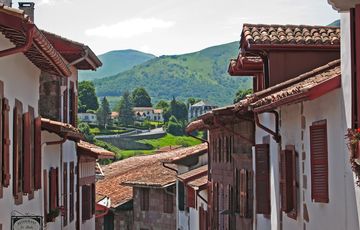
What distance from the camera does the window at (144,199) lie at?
4209 centimetres

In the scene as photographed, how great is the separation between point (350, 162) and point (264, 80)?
8647 millimetres

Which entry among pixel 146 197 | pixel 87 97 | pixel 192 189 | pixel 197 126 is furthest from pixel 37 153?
pixel 87 97

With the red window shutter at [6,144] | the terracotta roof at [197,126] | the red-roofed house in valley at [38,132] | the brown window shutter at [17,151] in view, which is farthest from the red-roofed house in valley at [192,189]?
the red window shutter at [6,144]

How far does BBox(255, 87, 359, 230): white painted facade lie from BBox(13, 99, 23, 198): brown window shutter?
172 inches

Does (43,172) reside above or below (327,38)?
below

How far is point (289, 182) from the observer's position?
49.3 ft

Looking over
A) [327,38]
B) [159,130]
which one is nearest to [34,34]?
[327,38]

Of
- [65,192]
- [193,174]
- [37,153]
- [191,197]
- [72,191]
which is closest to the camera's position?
[37,153]

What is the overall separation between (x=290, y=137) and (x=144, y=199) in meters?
27.7

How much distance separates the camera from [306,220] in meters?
13.6

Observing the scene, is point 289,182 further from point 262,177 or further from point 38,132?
point 38,132

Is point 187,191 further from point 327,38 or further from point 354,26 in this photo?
point 354,26

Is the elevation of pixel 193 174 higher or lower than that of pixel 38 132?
lower

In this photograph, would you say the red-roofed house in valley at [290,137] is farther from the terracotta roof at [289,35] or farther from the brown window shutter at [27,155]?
the brown window shutter at [27,155]
